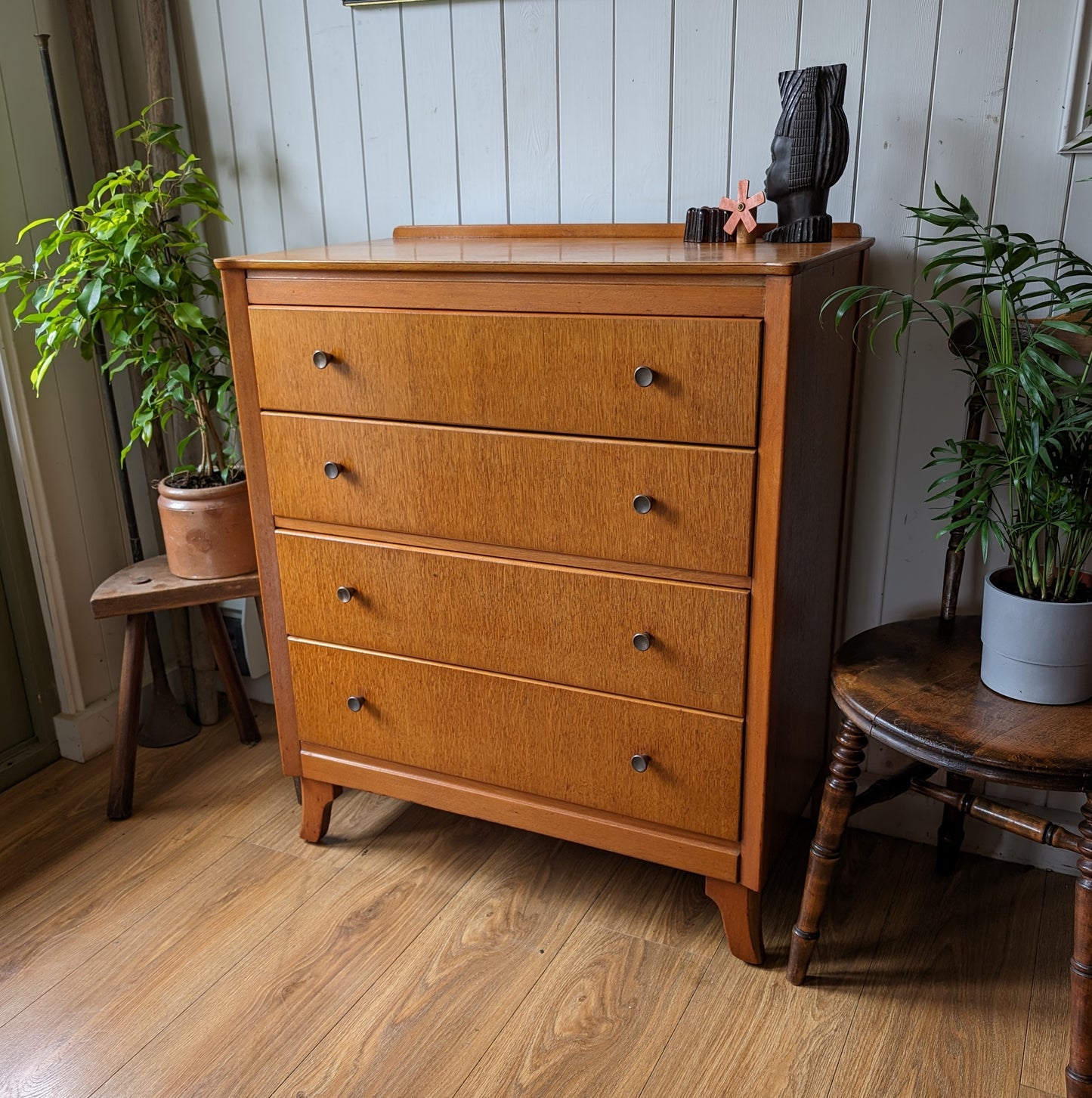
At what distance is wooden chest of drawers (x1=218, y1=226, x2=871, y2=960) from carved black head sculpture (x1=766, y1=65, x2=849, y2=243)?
0.10 m

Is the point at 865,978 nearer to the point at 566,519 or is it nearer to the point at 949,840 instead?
the point at 949,840

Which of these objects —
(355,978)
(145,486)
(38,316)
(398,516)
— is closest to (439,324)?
(398,516)

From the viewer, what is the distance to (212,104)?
2.05 m

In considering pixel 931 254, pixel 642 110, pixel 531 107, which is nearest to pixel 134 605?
pixel 531 107

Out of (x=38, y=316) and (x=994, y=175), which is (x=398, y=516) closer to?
(x=38, y=316)

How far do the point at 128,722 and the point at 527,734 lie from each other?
869 mm

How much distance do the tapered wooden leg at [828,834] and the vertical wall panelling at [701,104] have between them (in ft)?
2.93

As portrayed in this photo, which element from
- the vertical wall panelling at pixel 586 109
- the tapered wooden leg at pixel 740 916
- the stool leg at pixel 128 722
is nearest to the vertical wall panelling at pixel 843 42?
the vertical wall panelling at pixel 586 109

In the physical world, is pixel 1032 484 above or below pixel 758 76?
below

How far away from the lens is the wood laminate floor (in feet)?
4.64

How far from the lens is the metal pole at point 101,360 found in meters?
1.91

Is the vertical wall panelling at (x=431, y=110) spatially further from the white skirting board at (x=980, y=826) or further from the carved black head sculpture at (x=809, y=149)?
the white skirting board at (x=980, y=826)

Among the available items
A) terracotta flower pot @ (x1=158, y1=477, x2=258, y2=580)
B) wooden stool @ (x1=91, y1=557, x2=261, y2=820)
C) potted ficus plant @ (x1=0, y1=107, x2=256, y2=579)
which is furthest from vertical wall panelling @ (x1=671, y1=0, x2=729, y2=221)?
wooden stool @ (x1=91, y1=557, x2=261, y2=820)

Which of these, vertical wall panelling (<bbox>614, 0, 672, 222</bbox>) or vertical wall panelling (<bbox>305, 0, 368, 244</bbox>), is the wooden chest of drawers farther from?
vertical wall panelling (<bbox>305, 0, 368, 244</bbox>)
